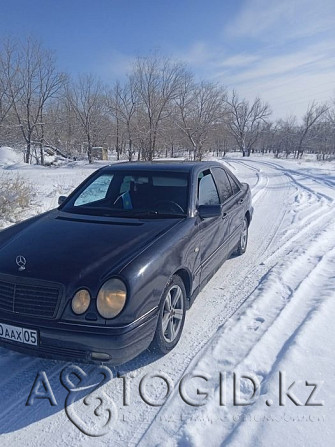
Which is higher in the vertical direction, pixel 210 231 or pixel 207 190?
pixel 207 190

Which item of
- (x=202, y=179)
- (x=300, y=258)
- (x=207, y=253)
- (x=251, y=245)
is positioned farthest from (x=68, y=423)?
(x=251, y=245)

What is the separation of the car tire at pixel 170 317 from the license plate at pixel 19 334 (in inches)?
36.1

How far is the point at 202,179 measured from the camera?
11.9ft

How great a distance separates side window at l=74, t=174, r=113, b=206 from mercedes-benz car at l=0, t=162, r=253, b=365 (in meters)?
0.08

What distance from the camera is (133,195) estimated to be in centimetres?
351

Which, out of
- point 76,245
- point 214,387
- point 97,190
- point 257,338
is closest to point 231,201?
point 97,190

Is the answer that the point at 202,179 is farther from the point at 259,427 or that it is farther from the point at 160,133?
the point at 160,133

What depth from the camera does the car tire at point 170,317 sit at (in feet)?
8.14

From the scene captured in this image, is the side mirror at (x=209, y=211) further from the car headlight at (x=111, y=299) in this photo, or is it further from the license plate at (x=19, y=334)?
the license plate at (x=19, y=334)

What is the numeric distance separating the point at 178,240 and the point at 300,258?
8.92ft

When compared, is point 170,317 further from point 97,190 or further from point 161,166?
point 97,190

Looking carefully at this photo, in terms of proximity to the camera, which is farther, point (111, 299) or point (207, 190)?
point (207, 190)

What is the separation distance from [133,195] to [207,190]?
0.90 meters

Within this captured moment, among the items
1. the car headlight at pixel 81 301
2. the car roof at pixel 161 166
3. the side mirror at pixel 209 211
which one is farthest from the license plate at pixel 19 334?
the car roof at pixel 161 166
